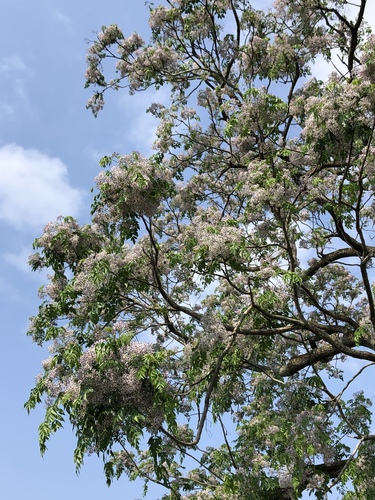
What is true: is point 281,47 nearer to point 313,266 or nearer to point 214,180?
point 214,180

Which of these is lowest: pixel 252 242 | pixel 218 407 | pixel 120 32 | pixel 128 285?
pixel 218 407

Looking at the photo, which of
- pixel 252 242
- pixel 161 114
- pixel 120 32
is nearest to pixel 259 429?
pixel 252 242

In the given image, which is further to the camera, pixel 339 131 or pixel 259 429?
pixel 259 429

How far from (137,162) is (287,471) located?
16.0 feet

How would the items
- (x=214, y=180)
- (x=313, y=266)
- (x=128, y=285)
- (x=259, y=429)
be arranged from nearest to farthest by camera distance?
(x=128, y=285)
(x=259, y=429)
(x=313, y=266)
(x=214, y=180)

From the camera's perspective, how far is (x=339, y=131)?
7379 millimetres

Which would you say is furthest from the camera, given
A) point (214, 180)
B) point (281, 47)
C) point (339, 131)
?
point (214, 180)

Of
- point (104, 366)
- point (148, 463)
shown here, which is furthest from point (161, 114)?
point (104, 366)

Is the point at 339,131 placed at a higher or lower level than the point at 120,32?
lower

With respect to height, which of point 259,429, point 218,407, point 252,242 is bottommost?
point 259,429

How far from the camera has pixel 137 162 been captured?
25.6ft

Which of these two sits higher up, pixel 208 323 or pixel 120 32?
pixel 120 32

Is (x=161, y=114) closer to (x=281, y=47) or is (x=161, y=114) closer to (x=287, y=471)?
(x=281, y=47)

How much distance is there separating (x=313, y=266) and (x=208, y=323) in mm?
3711
